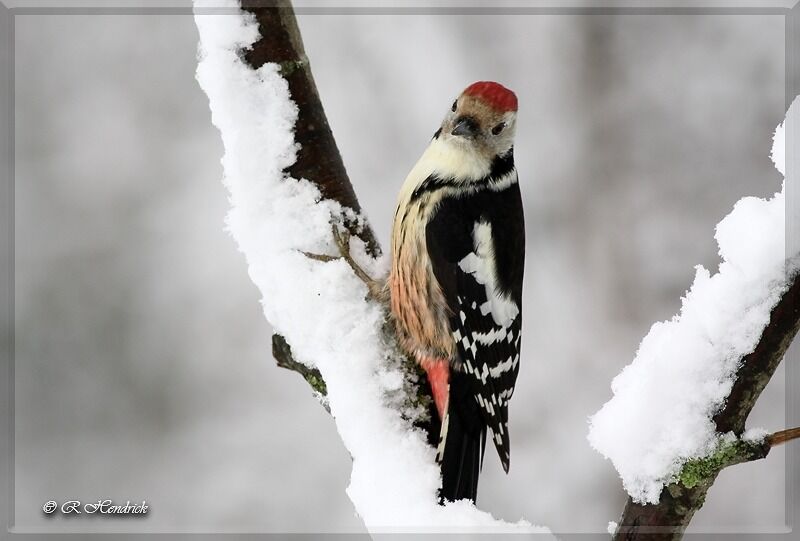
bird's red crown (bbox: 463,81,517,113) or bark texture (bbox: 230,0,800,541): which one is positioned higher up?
bird's red crown (bbox: 463,81,517,113)

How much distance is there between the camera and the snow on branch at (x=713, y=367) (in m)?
1.22

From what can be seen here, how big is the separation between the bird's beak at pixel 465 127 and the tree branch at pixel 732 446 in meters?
1.17

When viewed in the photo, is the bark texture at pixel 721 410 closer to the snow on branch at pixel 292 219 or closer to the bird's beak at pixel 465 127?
the snow on branch at pixel 292 219

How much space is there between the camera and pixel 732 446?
1.29 metres

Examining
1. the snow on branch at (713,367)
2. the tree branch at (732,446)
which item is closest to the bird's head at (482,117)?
the snow on branch at (713,367)

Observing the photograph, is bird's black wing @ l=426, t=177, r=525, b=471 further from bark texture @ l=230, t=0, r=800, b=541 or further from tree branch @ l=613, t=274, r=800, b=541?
tree branch @ l=613, t=274, r=800, b=541

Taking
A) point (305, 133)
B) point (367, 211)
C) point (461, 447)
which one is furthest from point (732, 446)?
point (367, 211)

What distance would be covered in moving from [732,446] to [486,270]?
41.0 inches

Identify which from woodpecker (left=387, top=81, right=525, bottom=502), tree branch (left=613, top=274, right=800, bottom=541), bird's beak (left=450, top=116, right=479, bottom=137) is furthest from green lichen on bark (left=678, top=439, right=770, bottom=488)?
bird's beak (left=450, top=116, right=479, bottom=137)

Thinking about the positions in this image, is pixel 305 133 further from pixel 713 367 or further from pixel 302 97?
pixel 713 367

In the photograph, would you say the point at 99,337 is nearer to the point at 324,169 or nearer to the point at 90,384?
the point at 90,384

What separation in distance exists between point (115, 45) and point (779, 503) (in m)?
4.45

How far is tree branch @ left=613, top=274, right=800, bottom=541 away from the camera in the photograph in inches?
47.2

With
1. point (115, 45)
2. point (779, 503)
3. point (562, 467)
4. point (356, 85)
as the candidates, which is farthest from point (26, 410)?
point (779, 503)
